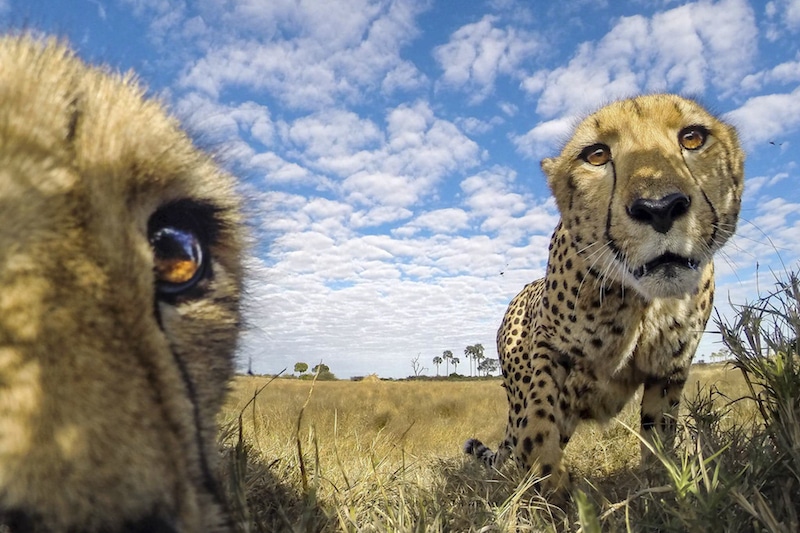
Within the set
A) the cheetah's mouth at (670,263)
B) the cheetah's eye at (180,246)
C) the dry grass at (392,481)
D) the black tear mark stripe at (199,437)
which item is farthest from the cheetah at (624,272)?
the black tear mark stripe at (199,437)

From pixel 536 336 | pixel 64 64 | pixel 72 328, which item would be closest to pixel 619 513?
pixel 536 336

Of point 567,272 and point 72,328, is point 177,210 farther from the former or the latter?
point 567,272

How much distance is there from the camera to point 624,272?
8.45 feet

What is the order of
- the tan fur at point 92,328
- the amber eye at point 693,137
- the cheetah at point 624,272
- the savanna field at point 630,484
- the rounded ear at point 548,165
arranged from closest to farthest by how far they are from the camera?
the tan fur at point 92,328, the savanna field at point 630,484, the cheetah at point 624,272, the amber eye at point 693,137, the rounded ear at point 548,165

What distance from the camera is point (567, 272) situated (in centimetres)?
328

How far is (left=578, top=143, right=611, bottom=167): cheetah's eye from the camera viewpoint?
303 cm

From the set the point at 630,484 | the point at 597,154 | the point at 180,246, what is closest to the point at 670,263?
the point at 597,154

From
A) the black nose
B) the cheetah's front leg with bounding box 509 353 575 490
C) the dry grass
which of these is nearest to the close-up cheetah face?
the black nose

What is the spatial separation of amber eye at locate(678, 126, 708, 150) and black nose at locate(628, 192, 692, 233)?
26.2 inches

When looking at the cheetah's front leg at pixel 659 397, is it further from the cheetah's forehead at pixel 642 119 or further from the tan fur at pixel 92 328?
the tan fur at pixel 92 328

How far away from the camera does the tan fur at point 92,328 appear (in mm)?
771

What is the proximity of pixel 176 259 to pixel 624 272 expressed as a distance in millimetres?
2047

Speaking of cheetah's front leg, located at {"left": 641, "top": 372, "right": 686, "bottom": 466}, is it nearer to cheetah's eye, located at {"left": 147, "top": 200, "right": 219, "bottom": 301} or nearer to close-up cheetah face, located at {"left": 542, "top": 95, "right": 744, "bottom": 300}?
close-up cheetah face, located at {"left": 542, "top": 95, "right": 744, "bottom": 300}

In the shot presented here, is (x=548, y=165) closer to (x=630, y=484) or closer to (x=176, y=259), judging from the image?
(x=630, y=484)
